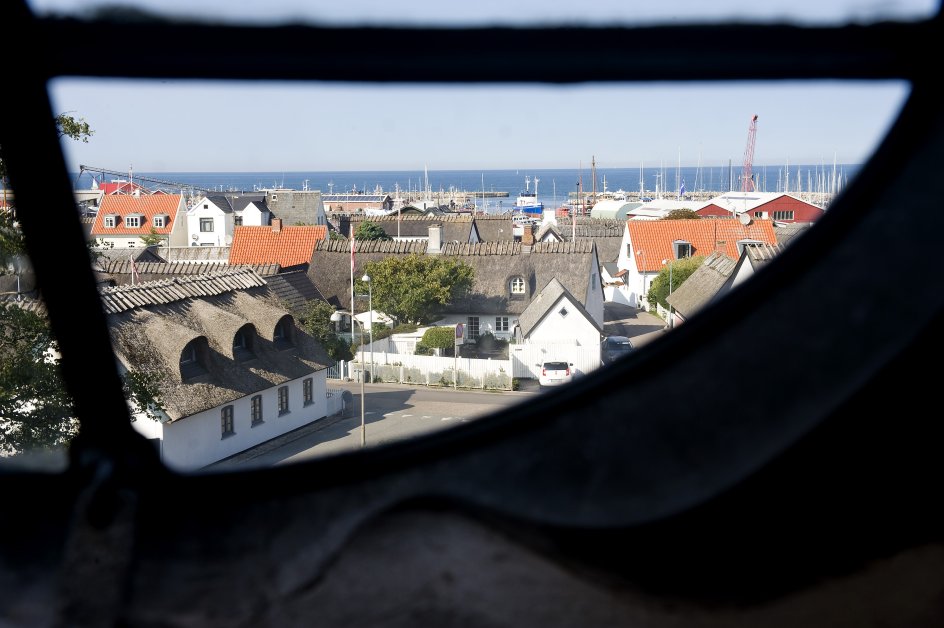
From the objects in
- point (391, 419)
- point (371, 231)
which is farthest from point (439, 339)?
point (371, 231)

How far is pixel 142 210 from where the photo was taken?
334 centimetres

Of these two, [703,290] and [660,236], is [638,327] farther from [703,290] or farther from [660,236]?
[660,236]

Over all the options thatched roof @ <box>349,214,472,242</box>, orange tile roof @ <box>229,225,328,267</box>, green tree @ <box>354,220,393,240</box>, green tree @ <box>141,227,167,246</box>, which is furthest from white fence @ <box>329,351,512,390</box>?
green tree @ <box>354,220,393,240</box>

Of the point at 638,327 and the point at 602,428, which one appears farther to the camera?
the point at 638,327

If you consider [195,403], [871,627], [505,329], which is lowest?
[195,403]

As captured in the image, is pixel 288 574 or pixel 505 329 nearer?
pixel 288 574

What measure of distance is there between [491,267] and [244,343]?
6.87 feet

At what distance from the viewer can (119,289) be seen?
4.42 meters

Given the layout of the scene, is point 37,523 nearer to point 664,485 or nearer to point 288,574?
point 288,574

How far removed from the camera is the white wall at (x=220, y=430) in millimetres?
3236

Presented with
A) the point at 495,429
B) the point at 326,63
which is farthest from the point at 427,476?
the point at 326,63

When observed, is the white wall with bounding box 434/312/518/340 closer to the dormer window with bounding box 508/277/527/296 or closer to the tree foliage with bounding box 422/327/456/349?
the tree foliage with bounding box 422/327/456/349

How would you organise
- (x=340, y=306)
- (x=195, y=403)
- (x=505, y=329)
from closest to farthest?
(x=195, y=403), (x=505, y=329), (x=340, y=306)

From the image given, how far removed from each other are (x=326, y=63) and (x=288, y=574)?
0.55 ft
